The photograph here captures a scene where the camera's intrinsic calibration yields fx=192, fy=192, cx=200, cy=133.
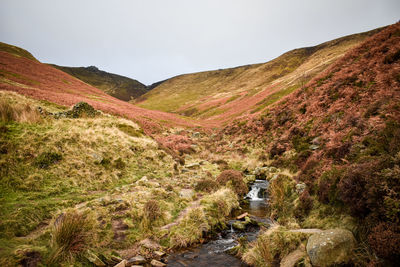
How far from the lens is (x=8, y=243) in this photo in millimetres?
5719

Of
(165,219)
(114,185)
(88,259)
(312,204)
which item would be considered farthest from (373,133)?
(114,185)

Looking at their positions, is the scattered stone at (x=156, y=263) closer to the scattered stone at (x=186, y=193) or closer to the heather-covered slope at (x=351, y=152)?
the scattered stone at (x=186, y=193)

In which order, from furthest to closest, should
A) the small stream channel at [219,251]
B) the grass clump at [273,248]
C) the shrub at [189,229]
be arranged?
the shrub at [189,229] < the small stream channel at [219,251] < the grass clump at [273,248]

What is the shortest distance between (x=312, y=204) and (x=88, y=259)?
31.1 ft

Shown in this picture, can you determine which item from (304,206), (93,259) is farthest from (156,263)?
(304,206)

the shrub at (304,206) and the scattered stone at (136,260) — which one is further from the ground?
the scattered stone at (136,260)

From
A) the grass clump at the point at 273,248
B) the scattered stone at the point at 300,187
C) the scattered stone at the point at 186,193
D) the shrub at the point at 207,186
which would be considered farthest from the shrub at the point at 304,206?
the scattered stone at the point at 186,193

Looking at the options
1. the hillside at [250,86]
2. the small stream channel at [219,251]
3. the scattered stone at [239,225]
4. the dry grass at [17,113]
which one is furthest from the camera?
the hillside at [250,86]

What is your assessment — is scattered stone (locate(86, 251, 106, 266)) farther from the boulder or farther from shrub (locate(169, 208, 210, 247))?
the boulder

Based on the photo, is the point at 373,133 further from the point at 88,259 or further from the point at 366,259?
the point at 88,259

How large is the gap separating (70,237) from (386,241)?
9.06 m

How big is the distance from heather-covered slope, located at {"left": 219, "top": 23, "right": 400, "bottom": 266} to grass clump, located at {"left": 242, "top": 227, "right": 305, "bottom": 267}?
160 centimetres

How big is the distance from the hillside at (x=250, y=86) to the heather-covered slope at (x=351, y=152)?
18.3 meters

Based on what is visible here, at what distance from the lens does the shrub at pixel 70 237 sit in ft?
19.4
